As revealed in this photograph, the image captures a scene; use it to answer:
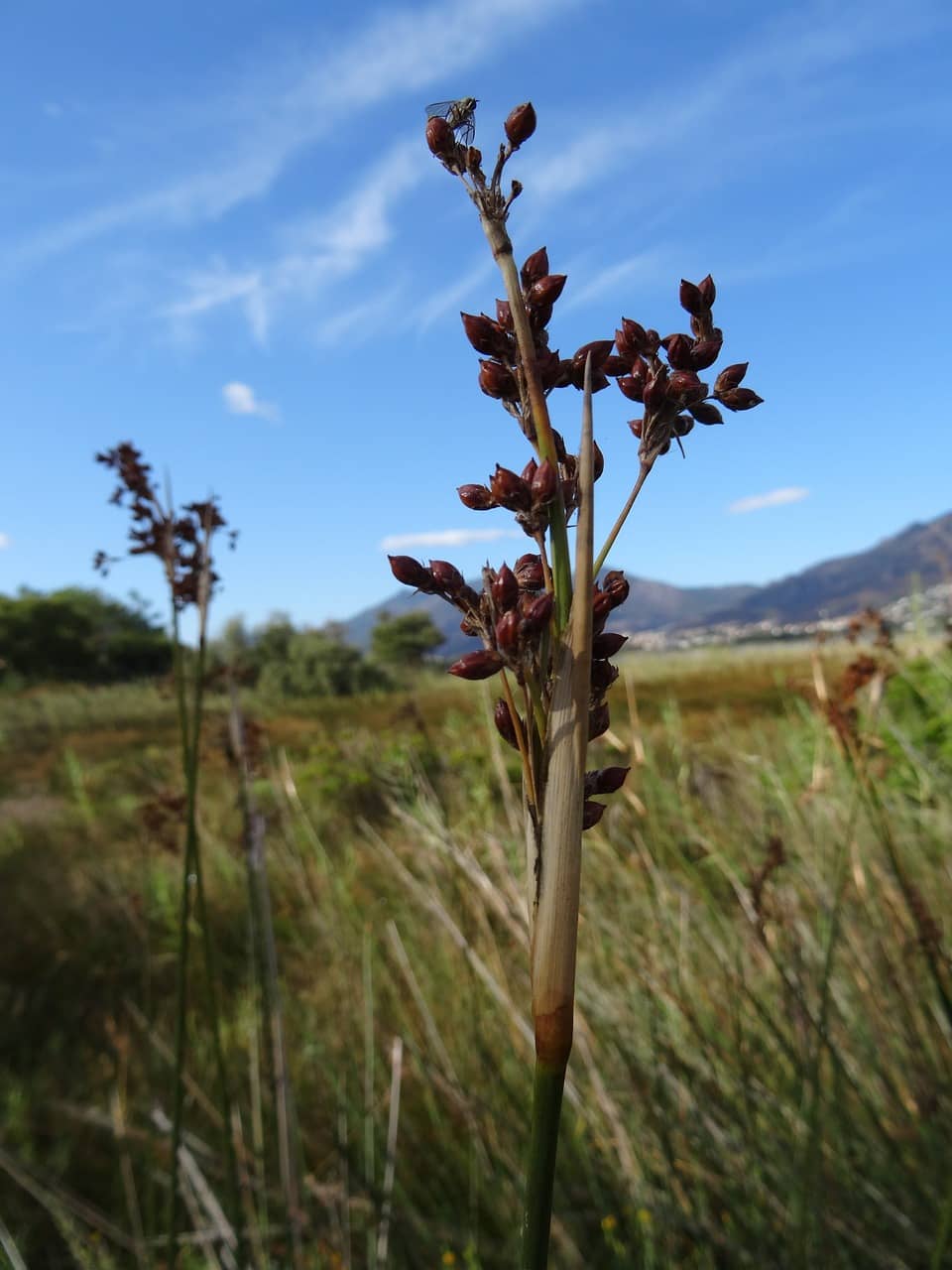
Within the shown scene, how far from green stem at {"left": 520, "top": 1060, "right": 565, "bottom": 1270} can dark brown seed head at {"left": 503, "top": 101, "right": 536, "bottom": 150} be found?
0.64 m

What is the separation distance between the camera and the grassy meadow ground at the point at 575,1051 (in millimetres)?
1962

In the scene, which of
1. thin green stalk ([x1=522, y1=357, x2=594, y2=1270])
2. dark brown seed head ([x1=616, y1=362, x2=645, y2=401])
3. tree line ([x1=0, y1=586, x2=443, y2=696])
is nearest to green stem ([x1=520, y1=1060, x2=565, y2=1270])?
thin green stalk ([x1=522, y1=357, x2=594, y2=1270])

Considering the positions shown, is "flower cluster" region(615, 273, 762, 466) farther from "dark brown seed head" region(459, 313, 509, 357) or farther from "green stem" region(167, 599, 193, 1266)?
"green stem" region(167, 599, 193, 1266)

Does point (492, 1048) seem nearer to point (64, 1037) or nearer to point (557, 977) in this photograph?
point (557, 977)

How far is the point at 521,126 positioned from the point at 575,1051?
223 cm

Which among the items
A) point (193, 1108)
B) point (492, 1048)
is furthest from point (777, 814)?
point (193, 1108)

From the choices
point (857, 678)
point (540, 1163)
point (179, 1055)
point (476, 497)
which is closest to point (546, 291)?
point (476, 497)

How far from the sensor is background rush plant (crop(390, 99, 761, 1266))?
1.59 ft

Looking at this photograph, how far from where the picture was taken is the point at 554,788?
51 centimetres

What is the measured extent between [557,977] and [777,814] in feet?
11.6

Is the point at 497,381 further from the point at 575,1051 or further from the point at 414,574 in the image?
the point at 575,1051

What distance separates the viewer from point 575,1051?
2297 millimetres

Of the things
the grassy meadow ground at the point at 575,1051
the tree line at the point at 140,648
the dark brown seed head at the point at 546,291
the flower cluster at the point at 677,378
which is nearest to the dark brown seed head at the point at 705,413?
the flower cluster at the point at 677,378

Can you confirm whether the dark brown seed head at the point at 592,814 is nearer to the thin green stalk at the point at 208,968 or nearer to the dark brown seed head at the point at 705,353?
the dark brown seed head at the point at 705,353
